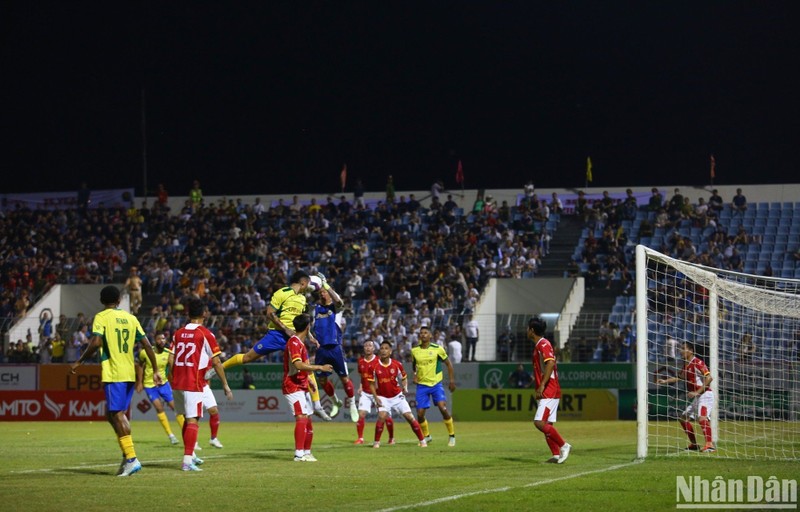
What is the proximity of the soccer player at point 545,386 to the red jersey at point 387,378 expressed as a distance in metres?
6.74

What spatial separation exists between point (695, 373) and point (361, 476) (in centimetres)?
777

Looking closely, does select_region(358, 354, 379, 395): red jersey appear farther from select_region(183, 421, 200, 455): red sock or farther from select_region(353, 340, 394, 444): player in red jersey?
select_region(183, 421, 200, 455): red sock

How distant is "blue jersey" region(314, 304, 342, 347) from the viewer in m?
21.4

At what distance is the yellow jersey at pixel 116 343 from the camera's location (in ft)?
49.8

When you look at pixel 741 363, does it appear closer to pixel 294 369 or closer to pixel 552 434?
pixel 552 434

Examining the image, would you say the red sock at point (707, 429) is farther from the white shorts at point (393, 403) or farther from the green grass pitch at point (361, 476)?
the white shorts at point (393, 403)

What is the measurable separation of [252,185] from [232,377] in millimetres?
25201

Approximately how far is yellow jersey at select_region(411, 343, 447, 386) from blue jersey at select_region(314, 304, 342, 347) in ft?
10.3

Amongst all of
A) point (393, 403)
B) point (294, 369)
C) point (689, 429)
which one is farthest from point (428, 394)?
point (294, 369)

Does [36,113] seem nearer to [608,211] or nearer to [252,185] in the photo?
[252,185]

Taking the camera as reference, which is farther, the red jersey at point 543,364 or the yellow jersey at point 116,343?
the red jersey at point 543,364

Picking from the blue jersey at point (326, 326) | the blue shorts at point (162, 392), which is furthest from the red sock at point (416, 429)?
the blue shorts at point (162, 392)

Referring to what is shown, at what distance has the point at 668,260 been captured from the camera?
61.1ft

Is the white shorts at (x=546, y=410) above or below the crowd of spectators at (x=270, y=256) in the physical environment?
below
